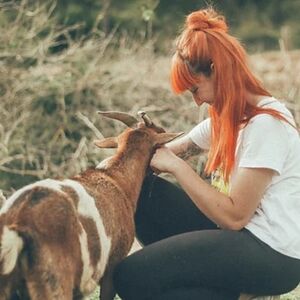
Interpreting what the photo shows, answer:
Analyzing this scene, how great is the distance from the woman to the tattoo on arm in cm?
68

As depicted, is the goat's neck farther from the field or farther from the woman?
the field

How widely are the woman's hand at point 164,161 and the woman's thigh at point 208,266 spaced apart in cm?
35

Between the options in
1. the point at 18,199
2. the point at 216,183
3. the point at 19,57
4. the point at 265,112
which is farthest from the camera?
the point at 19,57

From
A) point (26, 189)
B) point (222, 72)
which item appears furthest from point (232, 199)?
point (26, 189)

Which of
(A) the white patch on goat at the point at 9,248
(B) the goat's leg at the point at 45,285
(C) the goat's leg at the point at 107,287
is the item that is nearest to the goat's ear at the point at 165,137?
(C) the goat's leg at the point at 107,287

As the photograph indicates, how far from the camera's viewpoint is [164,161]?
206 inches

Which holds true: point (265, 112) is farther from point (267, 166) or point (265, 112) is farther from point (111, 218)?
point (111, 218)

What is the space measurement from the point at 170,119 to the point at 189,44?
5757 mm

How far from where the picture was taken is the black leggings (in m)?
5.00

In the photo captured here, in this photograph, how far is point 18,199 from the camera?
4.63 m

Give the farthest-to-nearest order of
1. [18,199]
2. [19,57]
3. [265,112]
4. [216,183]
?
[19,57] < [216,183] < [265,112] < [18,199]

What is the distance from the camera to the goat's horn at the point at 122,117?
555cm

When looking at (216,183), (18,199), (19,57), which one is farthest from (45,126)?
(18,199)

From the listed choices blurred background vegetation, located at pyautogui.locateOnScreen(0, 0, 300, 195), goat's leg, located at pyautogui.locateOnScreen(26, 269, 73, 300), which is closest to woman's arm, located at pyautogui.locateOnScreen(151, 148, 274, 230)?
goat's leg, located at pyautogui.locateOnScreen(26, 269, 73, 300)
